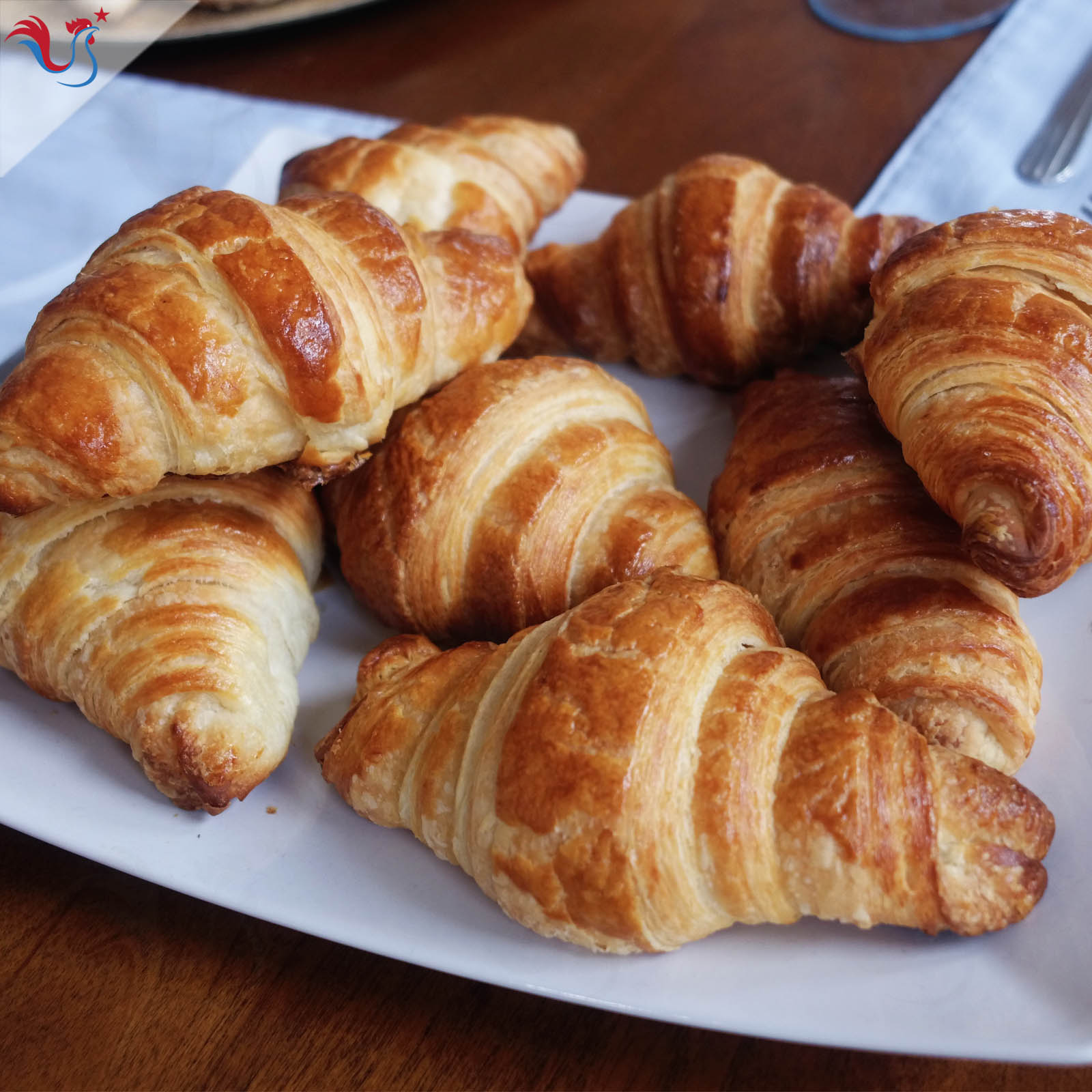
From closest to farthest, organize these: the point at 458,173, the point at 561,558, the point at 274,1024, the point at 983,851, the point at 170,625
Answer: the point at 983,851 → the point at 274,1024 → the point at 170,625 → the point at 561,558 → the point at 458,173

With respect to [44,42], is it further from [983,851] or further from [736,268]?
[983,851]

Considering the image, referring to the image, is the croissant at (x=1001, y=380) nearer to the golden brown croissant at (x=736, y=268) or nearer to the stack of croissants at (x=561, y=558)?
the stack of croissants at (x=561, y=558)

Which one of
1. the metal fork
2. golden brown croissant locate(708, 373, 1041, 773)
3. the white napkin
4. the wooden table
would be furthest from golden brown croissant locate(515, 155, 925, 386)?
the wooden table

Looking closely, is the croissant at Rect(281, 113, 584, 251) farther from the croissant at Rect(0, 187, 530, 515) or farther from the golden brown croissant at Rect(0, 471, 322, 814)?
the golden brown croissant at Rect(0, 471, 322, 814)

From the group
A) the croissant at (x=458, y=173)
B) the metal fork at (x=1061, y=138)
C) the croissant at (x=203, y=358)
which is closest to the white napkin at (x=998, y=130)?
the metal fork at (x=1061, y=138)

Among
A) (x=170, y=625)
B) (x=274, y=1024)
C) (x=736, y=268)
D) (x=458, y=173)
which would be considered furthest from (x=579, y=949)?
(x=458, y=173)

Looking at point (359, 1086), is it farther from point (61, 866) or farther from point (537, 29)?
point (537, 29)
